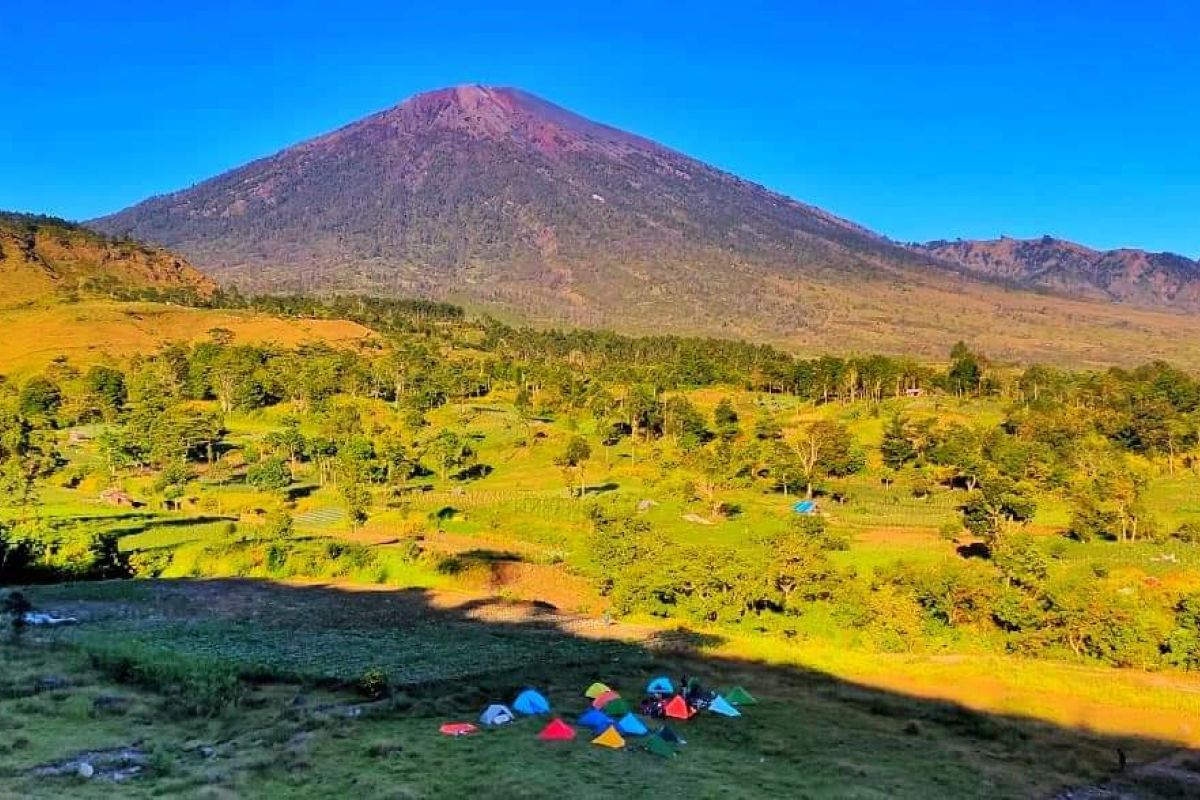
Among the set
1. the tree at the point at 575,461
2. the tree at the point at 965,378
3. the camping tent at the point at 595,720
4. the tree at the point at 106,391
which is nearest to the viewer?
the camping tent at the point at 595,720

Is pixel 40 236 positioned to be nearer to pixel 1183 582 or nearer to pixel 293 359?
pixel 293 359

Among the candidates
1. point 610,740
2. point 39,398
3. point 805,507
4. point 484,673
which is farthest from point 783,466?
point 39,398

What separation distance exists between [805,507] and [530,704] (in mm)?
42116

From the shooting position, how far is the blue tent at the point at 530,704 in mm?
22016

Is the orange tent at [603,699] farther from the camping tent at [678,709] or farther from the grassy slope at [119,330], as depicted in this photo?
the grassy slope at [119,330]

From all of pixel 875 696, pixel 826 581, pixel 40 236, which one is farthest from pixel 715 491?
pixel 40 236

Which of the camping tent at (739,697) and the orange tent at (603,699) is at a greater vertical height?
the orange tent at (603,699)

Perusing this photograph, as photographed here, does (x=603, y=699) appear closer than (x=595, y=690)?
Yes

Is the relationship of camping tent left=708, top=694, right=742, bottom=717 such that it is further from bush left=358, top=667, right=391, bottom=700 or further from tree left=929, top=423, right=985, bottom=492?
tree left=929, top=423, right=985, bottom=492

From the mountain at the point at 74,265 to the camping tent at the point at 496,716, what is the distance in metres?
142

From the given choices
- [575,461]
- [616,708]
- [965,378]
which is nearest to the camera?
[616,708]

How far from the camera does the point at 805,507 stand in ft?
202

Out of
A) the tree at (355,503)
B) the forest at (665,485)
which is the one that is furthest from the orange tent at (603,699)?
the tree at (355,503)

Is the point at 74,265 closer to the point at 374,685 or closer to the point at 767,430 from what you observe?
the point at 767,430
